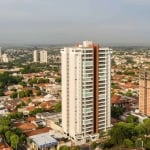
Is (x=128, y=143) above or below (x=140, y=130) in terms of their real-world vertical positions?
below

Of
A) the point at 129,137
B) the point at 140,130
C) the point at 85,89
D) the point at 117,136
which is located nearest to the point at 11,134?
the point at 85,89

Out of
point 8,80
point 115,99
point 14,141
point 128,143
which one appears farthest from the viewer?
point 8,80

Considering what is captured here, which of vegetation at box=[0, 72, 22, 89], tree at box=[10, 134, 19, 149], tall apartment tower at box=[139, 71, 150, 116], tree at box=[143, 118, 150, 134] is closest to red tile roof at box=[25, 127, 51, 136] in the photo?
tree at box=[10, 134, 19, 149]

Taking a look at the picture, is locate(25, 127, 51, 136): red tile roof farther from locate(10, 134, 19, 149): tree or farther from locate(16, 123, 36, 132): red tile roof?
locate(10, 134, 19, 149): tree

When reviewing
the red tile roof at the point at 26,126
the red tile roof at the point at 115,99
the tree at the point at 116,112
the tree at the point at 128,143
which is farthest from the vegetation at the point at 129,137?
the red tile roof at the point at 115,99

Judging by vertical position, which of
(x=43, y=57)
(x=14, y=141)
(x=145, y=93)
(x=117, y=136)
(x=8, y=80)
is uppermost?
(x=43, y=57)

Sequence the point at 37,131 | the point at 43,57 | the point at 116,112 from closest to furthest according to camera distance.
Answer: the point at 37,131, the point at 116,112, the point at 43,57

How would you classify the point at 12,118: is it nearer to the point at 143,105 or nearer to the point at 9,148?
the point at 9,148

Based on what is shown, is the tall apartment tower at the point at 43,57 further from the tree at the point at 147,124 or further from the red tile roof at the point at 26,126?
the tree at the point at 147,124

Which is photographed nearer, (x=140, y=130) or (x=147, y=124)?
(x=140, y=130)

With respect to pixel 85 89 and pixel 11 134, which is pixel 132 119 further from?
pixel 11 134
